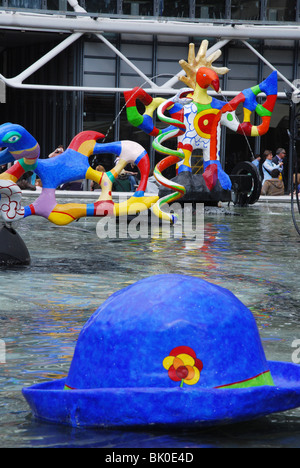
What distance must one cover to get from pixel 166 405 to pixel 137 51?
95.2 ft

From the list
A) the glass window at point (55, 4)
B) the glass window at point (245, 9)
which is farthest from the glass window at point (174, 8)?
the glass window at point (55, 4)

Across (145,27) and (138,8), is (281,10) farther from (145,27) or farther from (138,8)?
(145,27)

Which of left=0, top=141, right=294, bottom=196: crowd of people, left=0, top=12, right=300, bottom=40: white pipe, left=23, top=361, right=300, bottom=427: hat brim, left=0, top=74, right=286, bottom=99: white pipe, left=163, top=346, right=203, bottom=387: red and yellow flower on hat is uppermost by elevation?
left=0, top=12, right=300, bottom=40: white pipe

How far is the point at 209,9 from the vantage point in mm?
32156

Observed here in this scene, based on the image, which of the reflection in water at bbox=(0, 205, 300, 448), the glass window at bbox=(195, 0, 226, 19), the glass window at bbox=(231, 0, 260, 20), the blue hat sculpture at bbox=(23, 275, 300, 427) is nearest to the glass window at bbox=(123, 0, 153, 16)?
the glass window at bbox=(195, 0, 226, 19)

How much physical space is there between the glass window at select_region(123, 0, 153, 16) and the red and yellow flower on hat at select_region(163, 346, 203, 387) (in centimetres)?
2881

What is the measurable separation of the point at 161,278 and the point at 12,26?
26886 mm

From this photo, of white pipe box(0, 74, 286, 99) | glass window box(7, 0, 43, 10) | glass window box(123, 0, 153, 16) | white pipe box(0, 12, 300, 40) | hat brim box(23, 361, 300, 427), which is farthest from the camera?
glass window box(123, 0, 153, 16)

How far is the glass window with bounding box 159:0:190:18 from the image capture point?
3184cm

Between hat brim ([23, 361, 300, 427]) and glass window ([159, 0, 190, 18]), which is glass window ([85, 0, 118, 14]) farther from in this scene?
hat brim ([23, 361, 300, 427])

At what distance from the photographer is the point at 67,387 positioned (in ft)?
14.8

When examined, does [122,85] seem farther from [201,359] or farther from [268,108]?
[201,359]

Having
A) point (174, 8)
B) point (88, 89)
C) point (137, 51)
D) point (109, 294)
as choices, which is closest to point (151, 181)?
point (88, 89)
